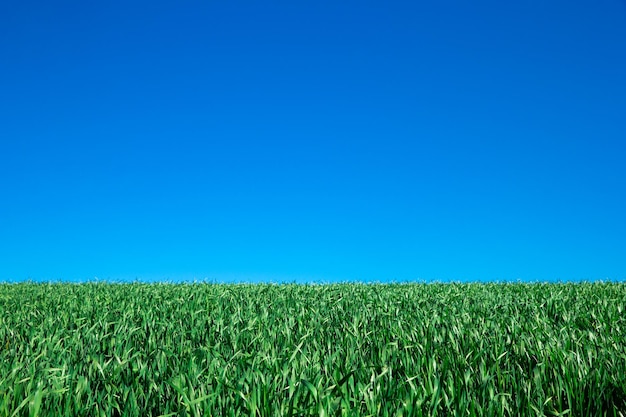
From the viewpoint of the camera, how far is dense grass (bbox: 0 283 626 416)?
3131mm

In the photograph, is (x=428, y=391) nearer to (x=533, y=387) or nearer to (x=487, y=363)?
(x=533, y=387)

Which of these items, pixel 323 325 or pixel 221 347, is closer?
pixel 221 347

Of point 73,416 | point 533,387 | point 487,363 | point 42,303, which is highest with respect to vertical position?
point 42,303

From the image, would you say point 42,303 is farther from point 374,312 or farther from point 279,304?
point 374,312

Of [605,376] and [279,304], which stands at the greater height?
[279,304]

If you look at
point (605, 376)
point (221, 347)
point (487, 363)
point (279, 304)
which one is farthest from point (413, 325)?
point (279, 304)

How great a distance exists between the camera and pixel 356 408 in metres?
2.96

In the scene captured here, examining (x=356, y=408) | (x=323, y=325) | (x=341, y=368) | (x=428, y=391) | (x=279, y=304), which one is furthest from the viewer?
(x=279, y=304)

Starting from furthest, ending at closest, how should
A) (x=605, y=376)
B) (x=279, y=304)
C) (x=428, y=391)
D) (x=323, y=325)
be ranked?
(x=279, y=304) < (x=323, y=325) < (x=605, y=376) < (x=428, y=391)

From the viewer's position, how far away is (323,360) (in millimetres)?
4453

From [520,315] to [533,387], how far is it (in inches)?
141

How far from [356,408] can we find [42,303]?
29.0ft

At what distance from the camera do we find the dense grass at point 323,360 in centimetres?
313

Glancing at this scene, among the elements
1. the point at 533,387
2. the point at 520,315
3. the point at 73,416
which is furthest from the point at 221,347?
the point at 520,315
